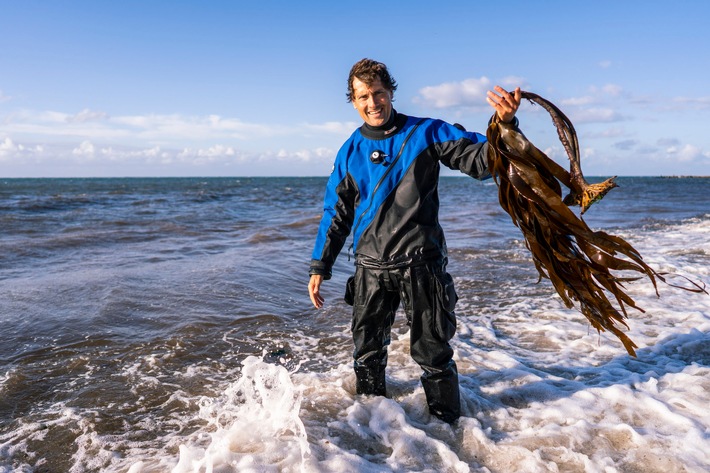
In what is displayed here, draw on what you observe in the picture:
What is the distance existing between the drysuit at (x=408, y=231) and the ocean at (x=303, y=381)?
0.49 m

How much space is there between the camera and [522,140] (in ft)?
9.03

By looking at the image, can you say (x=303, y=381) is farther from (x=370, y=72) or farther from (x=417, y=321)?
(x=370, y=72)

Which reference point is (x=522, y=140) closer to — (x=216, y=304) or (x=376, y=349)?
(x=376, y=349)

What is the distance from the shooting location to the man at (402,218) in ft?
10.2

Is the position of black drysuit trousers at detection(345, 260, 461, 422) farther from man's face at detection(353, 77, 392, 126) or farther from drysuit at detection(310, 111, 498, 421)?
man's face at detection(353, 77, 392, 126)

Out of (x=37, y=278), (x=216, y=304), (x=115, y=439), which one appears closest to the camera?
(x=115, y=439)

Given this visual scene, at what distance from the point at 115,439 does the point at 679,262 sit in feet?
28.4

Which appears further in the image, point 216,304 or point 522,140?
point 216,304

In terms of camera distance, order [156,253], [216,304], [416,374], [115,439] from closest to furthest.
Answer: [115,439] → [416,374] → [216,304] → [156,253]

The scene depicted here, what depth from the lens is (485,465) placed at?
2822 mm

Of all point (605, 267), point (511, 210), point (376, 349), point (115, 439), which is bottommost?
point (115, 439)

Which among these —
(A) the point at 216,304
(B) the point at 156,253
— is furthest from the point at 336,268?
(B) the point at 156,253

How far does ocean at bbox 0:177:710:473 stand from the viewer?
9.48 ft

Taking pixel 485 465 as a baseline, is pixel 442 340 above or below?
above
